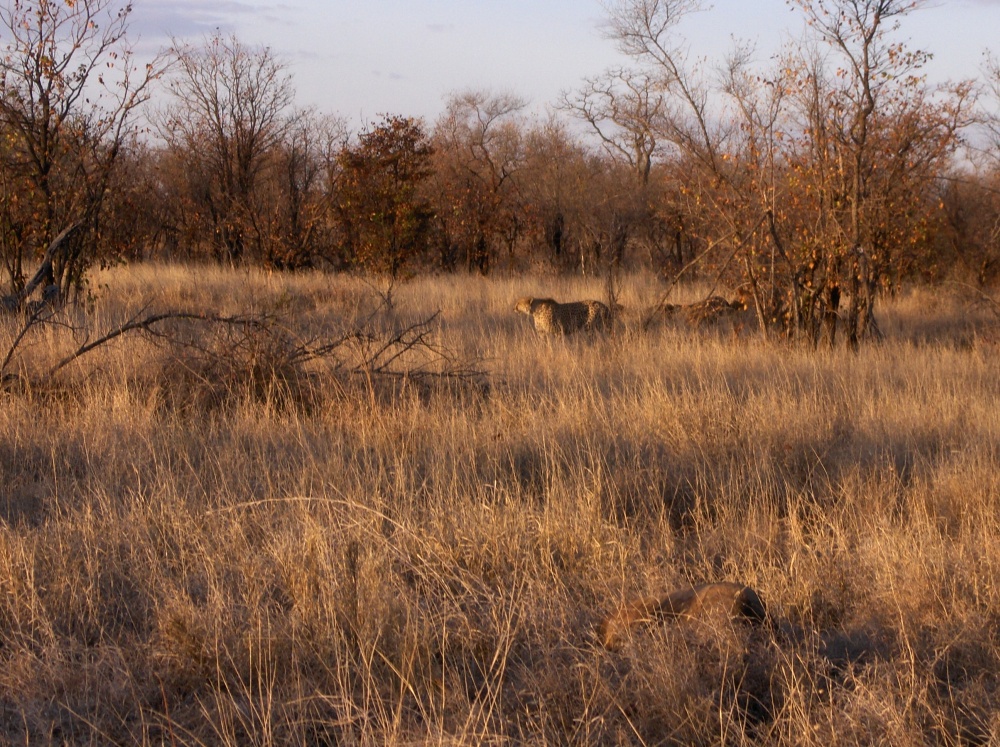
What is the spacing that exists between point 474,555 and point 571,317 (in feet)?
25.1

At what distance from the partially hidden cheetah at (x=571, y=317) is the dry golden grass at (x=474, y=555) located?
3.90m

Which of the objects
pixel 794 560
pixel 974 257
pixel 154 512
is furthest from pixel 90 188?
pixel 974 257

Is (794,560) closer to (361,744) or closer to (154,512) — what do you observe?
(361,744)

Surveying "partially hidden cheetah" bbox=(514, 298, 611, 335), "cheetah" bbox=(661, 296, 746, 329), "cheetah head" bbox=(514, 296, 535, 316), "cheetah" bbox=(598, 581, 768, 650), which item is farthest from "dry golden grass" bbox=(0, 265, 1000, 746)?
"cheetah head" bbox=(514, 296, 535, 316)

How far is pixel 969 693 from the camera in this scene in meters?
2.71

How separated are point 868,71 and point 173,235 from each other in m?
14.8

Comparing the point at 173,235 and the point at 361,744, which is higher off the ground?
the point at 173,235

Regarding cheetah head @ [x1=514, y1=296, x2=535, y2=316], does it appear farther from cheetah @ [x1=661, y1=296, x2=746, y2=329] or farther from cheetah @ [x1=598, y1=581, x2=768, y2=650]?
cheetah @ [x1=598, y1=581, x2=768, y2=650]

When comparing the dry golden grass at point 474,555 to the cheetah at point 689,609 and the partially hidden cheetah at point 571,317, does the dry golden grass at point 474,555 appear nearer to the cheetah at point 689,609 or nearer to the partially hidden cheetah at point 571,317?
the cheetah at point 689,609

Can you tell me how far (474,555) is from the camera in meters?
3.70

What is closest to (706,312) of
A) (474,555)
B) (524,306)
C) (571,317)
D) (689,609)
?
(571,317)

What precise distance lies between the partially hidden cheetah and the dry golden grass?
390cm

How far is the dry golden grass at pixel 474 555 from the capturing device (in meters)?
2.65

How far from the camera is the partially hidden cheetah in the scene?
36.0 feet
